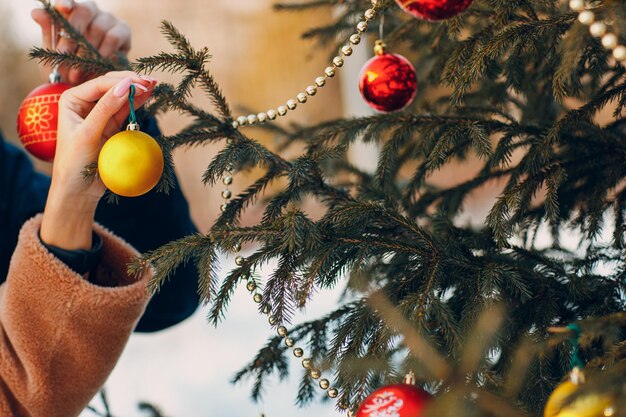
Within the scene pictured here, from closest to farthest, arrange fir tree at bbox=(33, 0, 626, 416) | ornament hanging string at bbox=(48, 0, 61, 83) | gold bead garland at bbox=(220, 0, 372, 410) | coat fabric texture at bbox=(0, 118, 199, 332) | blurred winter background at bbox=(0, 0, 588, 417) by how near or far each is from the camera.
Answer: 1. fir tree at bbox=(33, 0, 626, 416)
2. gold bead garland at bbox=(220, 0, 372, 410)
3. ornament hanging string at bbox=(48, 0, 61, 83)
4. coat fabric texture at bbox=(0, 118, 199, 332)
5. blurred winter background at bbox=(0, 0, 588, 417)

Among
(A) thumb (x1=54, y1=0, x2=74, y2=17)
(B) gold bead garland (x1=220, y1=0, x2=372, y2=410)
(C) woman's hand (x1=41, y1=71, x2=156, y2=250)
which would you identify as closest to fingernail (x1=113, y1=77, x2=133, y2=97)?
(C) woman's hand (x1=41, y1=71, x2=156, y2=250)

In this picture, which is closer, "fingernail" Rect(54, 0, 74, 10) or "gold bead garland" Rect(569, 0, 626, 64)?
"gold bead garland" Rect(569, 0, 626, 64)

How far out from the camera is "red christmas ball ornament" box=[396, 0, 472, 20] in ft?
1.81

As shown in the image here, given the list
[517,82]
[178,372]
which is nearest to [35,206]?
[517,82]

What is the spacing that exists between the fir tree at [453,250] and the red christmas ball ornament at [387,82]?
0.15 ft

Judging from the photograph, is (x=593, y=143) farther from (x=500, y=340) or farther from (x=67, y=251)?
(x=67, y=251)

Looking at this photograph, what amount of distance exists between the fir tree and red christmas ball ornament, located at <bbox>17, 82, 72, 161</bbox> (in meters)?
0.07

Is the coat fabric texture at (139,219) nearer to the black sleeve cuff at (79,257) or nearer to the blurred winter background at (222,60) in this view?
the black sleeve cuff at (79,257)

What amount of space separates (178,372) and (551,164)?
2821 millimetres

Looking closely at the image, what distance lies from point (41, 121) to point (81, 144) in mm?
173

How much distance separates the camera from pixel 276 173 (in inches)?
29.5

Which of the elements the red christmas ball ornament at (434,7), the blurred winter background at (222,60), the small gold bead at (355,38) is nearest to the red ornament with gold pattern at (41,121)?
the small gold bead at (355,38)

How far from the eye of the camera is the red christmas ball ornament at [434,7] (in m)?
0.55

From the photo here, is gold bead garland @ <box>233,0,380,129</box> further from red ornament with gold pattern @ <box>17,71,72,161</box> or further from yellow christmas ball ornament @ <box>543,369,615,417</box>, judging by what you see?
yellow christmas ball ornament @ <box>543,369,615,417</box>
